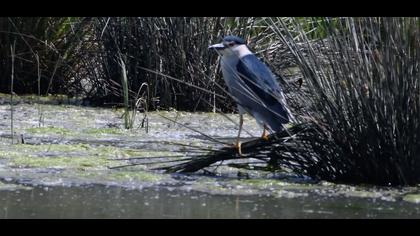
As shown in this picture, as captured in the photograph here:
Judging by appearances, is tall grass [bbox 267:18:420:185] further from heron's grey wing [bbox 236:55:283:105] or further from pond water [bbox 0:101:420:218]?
heron's grey wing [bbox 236:55:283:105]

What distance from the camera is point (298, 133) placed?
20.7ft

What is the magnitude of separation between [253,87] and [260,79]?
10.2 inches

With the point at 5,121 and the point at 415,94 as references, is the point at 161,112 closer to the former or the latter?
the point at 5,121

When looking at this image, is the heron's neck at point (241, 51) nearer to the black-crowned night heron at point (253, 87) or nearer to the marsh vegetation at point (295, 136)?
the black-crowned night heron at point (253, 87)

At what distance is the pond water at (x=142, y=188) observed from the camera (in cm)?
539

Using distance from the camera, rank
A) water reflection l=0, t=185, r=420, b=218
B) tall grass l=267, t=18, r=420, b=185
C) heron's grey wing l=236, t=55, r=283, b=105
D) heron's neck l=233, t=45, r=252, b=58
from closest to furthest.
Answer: water reflection l=0, t=185, r=420, b=218 < tall grass l=267, t=18, r=420, b=185 < heron's grey wing l=236, t=55, r=283, b=105 < heron's neck l=233, t=45, r=252, b=58

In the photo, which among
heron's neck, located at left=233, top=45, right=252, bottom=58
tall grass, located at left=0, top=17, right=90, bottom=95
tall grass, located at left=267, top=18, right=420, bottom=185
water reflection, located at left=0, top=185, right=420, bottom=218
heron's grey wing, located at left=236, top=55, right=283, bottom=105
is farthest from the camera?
tall grass, located at left=0, top=17, right=90, bottom=95

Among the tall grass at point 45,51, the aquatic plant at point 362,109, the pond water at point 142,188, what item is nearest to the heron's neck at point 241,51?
the pond water at point 142,188

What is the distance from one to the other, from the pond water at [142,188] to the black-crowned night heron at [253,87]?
1.45ft

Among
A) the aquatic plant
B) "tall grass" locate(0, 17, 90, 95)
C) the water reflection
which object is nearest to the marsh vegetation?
the aquatic plant

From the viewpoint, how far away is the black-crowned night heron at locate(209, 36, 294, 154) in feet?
22.1

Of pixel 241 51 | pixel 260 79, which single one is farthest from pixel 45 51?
pixel 260 79

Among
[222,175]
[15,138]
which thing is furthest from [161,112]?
[222,175]
